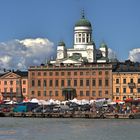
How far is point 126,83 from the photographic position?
6063 inches

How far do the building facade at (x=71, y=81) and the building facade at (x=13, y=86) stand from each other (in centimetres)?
369

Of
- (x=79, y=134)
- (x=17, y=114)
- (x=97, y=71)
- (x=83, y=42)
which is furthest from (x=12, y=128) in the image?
(x=83, y=42)

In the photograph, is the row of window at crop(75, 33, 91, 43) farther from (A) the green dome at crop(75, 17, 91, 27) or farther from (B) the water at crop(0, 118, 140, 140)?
(B) the water at crop(0, 118, 140, 140)

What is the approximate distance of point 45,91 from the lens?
524 ft

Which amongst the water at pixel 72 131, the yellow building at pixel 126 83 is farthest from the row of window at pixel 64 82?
the water at pixel 72 131

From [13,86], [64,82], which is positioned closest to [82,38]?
[64,82]

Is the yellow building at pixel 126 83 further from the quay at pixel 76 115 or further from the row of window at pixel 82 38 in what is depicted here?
the quay at pixel 76 115

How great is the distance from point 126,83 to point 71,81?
473 inches

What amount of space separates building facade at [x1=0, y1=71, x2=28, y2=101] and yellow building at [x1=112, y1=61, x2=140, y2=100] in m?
21.3

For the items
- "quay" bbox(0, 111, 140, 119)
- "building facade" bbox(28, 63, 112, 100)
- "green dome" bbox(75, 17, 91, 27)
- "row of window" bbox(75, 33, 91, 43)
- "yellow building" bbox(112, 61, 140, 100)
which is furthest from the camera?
"green dome" bbox(75, 17, 91, 27)

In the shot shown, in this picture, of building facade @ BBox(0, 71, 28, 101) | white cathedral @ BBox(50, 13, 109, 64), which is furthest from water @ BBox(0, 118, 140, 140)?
white cathedral @ BBox(50, 13, 109, 64)

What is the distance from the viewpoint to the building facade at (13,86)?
164 metres

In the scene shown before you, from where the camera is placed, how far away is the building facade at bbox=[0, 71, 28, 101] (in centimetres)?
16350

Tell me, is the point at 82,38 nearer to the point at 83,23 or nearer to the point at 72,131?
the point at 83,23
